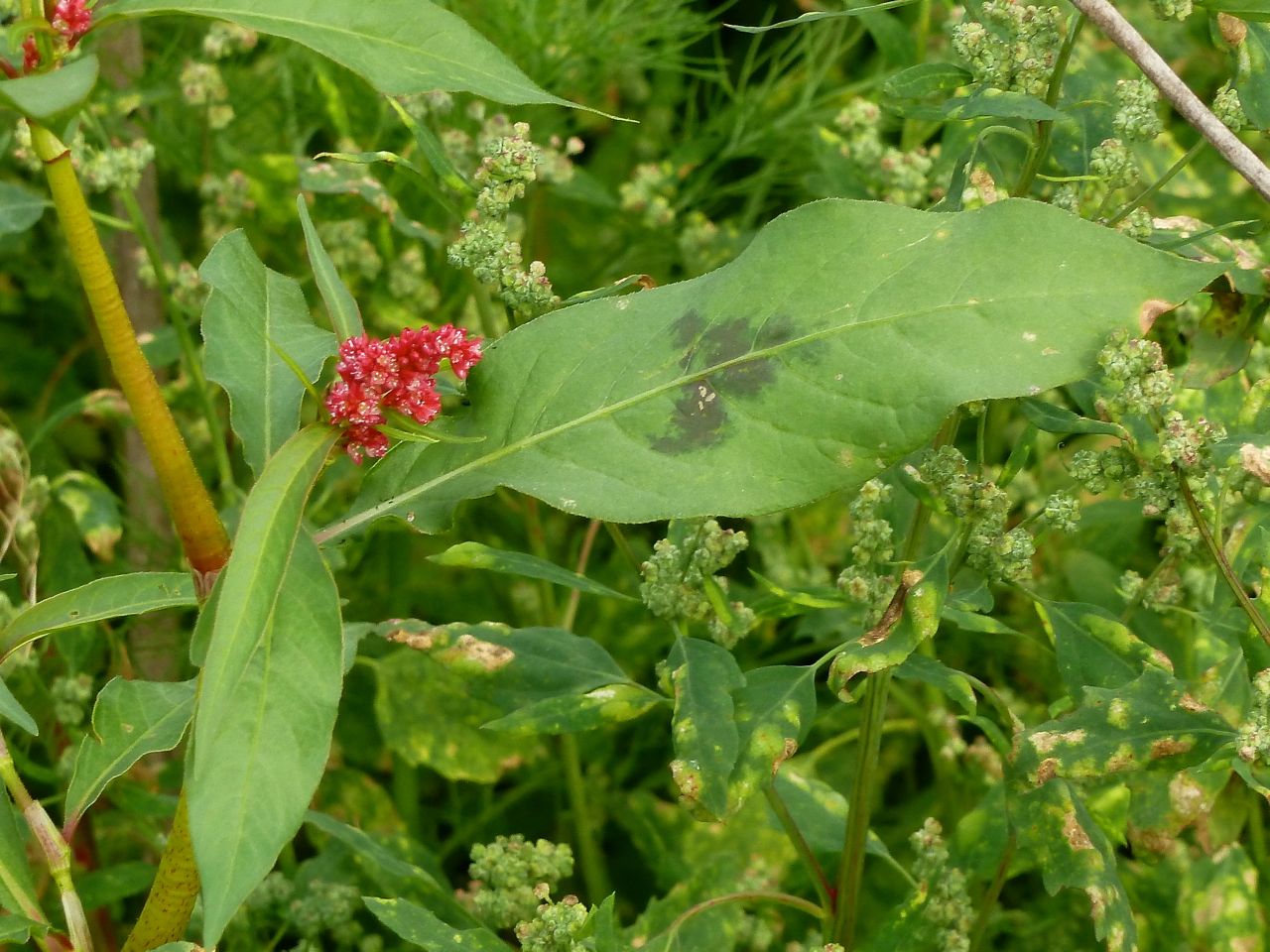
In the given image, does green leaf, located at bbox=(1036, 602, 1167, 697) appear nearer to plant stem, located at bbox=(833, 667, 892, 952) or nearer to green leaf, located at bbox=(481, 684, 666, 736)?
plant stem, located at bbox=(833, 667, 892, 952)

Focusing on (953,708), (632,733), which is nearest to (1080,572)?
(953,708)

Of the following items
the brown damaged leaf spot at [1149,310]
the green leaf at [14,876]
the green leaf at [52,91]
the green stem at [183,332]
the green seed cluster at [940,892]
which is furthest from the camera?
the green stem at [183,332]

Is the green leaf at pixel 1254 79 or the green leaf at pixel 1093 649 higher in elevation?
the green leaf at pixel 1254 79

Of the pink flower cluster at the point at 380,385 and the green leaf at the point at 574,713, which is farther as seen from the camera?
the green leaf at the point at 574,713

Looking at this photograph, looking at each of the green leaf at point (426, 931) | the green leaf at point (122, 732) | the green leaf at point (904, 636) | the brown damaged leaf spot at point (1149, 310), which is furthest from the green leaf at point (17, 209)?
the brown damaged leaf spot at point (1149, 310)

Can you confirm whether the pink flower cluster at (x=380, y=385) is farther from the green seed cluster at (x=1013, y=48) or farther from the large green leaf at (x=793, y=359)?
the green seed cluster at (x=1013, y=48)

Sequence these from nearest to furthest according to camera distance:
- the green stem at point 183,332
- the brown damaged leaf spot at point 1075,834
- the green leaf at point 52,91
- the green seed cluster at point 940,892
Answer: the green leaf at point 52,91, the brown damaged leaf spot at point 1075,834, the green seed cluster at point 940,892, the green stem at point 183,332

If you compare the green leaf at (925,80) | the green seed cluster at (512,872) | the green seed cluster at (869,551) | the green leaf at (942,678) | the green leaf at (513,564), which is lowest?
the green seed cluster at (512,872)
